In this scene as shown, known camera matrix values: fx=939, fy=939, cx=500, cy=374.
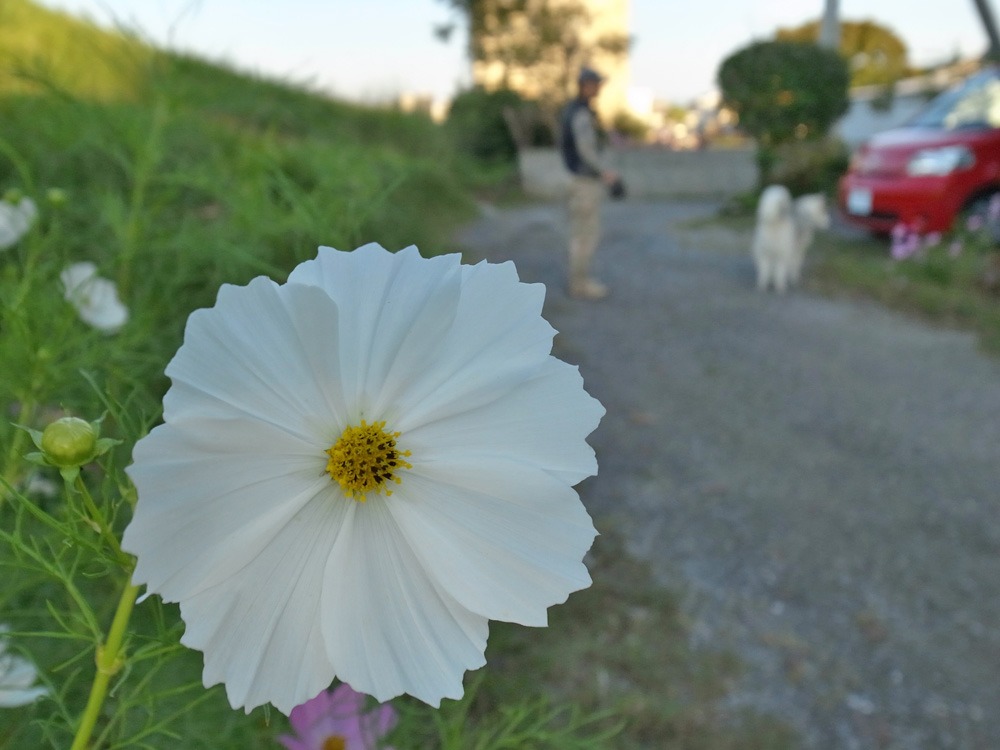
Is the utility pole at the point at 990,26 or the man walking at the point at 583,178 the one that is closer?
the man walking at the point at 583,178

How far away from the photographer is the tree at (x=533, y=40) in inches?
560

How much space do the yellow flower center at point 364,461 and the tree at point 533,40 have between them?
570 inches

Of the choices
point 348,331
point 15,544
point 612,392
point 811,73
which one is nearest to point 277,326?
point 348,331

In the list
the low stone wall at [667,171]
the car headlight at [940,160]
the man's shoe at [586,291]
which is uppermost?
the car headlight at [940,160]

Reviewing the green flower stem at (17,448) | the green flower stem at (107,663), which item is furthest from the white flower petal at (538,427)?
the green flower stem at (17,448)

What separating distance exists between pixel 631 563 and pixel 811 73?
30.4ft

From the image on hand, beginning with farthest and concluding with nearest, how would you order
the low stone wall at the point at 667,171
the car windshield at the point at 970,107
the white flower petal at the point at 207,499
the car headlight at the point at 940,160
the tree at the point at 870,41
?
the tree at the point at 870,41 < the low stone wall at the point at 667,171 < the car windshield at the point at 970,107 < the car headlight at the point at 940,160 < the white flower petal at the point at 207,499

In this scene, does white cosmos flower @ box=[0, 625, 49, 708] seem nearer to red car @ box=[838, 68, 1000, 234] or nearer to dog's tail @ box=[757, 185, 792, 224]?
dog's tail @ box=[757, 185, 792, 224]

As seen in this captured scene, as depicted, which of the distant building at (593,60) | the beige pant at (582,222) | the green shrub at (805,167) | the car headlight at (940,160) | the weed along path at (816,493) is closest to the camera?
the weed along path at (816,493)

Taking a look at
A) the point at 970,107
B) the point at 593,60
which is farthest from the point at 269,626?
the point at 593,60

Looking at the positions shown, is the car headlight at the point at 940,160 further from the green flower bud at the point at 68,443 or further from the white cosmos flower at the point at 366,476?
the green flower bud at the point at 68,443

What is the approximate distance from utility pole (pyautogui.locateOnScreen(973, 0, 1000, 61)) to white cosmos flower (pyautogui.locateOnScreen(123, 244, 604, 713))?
1351 cm

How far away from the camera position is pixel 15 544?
2.28 ft

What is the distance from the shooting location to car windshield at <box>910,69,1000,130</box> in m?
6.93
